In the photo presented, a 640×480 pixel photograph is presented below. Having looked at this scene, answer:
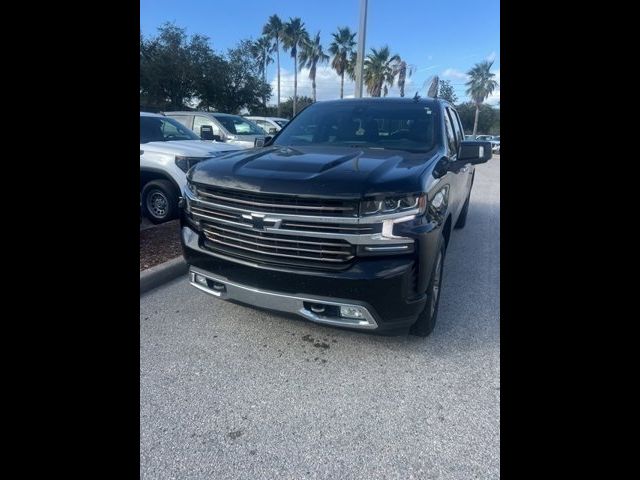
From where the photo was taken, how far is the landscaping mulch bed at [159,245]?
4.18 meters

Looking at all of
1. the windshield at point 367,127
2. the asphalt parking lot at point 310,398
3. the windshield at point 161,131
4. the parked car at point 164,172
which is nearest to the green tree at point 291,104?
the windshield at point 161,131

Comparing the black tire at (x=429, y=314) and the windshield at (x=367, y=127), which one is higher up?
the windshield at (x=367, y=127)

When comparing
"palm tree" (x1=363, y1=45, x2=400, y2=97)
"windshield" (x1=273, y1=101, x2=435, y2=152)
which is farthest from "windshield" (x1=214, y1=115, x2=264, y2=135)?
"palm tree" (x1=363, y1=45, x2=400, y2=97)

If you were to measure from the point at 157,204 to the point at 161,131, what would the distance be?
1.83 m

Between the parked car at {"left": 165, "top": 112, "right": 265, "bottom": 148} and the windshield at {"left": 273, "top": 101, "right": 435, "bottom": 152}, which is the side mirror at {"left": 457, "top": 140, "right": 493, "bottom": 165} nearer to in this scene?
the windshield at {"left": 273, "top": 101, "right": 435, "bottom": 152}

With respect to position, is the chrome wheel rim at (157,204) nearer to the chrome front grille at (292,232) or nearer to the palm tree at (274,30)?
the chrome front grille at (292,232)

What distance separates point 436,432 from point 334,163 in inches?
68.3

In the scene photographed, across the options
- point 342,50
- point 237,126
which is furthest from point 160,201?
point 342,50

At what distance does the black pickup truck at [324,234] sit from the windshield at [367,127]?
2.08ft

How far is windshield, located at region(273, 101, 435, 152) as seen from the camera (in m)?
3.49
